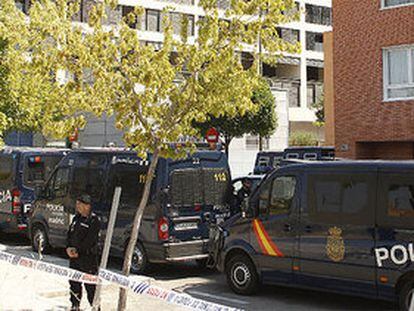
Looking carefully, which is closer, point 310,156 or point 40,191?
point 40,191

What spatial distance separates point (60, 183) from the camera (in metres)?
13.0

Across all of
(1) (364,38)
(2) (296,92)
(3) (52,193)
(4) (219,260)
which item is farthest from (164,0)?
(4) (219,260)

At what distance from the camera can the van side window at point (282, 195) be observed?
30.0 ft

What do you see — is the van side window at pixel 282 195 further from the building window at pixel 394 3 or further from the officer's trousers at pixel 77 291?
the building window at pixel 394 3

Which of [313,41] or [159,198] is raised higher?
[313,41]

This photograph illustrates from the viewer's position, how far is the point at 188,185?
36.0 feet

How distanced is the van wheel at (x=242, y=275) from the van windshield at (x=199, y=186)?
5.17ft

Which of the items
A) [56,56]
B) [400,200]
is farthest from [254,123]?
[56,56]

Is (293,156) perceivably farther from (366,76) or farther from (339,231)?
(339,231)

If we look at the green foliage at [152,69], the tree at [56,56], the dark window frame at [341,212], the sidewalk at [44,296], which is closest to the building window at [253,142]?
the sidewalk at [44,296]

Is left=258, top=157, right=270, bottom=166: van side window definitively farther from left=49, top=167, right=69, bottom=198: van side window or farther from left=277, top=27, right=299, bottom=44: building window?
left=277, top=27, right=299, bottom=44: building window

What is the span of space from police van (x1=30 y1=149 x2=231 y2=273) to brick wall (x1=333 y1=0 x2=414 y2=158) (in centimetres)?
920

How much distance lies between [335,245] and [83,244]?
337cm

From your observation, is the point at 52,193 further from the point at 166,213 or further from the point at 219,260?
the point at 219,260
